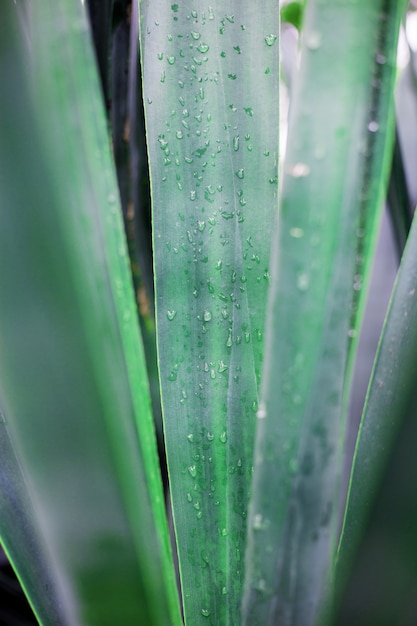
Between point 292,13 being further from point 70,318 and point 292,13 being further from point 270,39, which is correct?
point 70,318

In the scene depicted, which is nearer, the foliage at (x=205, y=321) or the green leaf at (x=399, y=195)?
the foliage at (x=205, y=321)

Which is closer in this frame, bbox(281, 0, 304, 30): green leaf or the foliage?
the foliage

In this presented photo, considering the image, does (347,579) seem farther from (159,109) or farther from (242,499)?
(159,109)

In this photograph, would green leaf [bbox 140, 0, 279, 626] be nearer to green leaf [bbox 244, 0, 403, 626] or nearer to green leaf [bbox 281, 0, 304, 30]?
green leaf [bbox 244, 0, 403, 626]

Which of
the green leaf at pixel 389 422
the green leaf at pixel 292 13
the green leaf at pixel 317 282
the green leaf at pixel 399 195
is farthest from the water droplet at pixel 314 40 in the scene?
the green leaf at pixel 292 13

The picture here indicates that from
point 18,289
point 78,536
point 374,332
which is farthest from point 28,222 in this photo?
point 374,332

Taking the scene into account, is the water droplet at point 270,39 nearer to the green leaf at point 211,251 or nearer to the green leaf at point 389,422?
the green leaf at point 211,251

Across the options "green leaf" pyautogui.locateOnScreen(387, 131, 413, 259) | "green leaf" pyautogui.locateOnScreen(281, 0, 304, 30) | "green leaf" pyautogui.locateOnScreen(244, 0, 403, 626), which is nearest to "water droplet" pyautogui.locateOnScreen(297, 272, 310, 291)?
"green leaf" pyautogui.locateOnScreen(244, 0, 403, 626)
